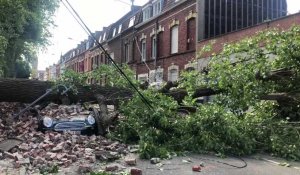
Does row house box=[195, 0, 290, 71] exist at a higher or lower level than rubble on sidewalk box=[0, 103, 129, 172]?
higher

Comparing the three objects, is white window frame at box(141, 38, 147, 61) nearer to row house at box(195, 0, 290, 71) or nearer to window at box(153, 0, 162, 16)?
window at box(153, 0, 162, 16)

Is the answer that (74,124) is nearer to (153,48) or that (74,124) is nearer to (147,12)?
(153,48)

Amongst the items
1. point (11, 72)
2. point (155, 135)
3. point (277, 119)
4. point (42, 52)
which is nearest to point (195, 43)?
point (42, 52)

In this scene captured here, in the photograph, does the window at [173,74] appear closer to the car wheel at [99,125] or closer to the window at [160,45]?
the window at [160,45]

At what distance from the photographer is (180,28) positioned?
24.7 metres

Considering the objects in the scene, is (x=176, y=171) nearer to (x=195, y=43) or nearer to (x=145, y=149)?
(x=145, y=149)

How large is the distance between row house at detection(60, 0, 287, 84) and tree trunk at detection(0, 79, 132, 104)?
6.49 m

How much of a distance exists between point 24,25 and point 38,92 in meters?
8.35

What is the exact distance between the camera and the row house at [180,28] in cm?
2248

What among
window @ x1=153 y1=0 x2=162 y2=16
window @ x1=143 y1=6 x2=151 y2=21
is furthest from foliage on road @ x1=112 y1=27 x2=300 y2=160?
window @ x1=143 y1=6 x2=151 y2=21

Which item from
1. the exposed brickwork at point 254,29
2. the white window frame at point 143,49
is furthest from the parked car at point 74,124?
the white window frame at point 143,49

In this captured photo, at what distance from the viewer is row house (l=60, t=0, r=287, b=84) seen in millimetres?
22484

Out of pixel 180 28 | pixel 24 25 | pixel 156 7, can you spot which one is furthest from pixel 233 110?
pixel 156 7

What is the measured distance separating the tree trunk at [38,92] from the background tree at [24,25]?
9.97ft
